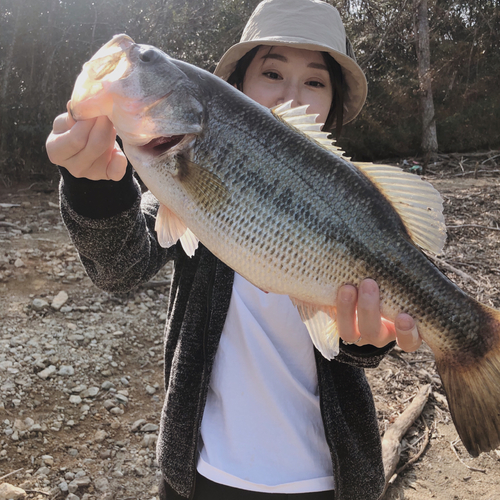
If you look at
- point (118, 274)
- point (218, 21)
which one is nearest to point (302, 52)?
point (118, 274)

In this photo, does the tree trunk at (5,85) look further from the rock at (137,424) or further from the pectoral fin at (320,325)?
the pectoral fin at (320,325)

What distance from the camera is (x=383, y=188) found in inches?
64.1

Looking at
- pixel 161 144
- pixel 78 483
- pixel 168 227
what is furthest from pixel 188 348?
pixel 78 483

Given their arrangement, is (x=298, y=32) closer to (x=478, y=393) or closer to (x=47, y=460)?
(x=478, y=393)

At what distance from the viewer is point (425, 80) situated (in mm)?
13203

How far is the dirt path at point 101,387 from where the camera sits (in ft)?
10.7

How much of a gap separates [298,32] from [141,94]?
927mm

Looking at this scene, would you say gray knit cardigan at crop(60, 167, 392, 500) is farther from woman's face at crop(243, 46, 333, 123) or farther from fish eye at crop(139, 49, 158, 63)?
woman's face at crop(243, 46, 333, 123)

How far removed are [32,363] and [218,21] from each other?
10562 mm

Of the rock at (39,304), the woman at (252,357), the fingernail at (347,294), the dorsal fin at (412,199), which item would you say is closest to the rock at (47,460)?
the woman at (252,357)

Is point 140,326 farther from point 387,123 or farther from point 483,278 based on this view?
point 387,123

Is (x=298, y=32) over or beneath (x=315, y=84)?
over

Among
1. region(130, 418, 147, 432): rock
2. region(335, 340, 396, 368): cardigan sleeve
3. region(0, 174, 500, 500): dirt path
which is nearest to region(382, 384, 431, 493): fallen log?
region(0, 174, 500, 500): dirt path

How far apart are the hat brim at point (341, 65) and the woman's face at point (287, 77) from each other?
0.24 ft
